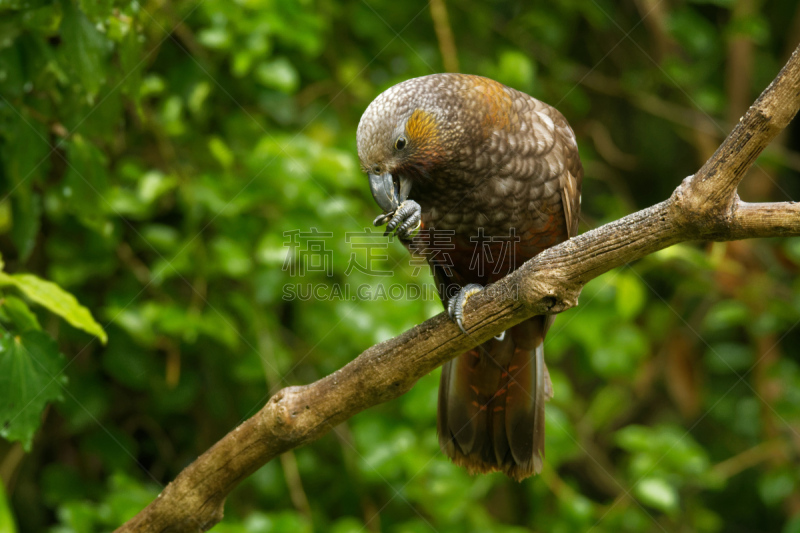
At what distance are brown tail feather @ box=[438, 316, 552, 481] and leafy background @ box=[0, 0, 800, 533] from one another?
33 cm

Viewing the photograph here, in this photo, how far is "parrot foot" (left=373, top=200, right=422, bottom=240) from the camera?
1.73 metres

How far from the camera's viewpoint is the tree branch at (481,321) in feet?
4.07

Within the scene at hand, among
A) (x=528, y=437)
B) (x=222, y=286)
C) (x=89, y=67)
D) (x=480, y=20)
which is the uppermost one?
(x=89, y=67)

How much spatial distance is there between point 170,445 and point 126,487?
1.62 ft

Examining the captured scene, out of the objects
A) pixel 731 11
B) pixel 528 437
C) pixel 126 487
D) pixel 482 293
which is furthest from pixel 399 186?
pixel 731 11

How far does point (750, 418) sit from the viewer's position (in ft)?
10.9

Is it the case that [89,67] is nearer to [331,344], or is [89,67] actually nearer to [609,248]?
[609,248]

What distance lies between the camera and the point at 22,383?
1504 millimetres

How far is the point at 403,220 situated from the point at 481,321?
388 millimetres

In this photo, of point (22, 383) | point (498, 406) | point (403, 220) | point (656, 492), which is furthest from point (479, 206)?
point (656, 492)

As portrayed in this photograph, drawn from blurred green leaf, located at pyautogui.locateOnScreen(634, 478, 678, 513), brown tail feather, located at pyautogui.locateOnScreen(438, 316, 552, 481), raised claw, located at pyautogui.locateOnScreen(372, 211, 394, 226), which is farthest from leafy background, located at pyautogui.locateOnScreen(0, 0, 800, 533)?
raised claw, located at pyautogui.locateOnScreen(372, 211, 394, 226)

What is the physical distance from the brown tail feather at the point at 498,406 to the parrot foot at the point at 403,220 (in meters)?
0.58

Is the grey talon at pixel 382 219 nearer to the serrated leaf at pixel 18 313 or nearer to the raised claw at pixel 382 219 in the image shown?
the raised claw at pixel 382 219

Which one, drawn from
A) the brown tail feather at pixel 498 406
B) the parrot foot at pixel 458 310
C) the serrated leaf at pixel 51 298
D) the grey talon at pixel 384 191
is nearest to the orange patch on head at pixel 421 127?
the grey talon at pixel 384 191
